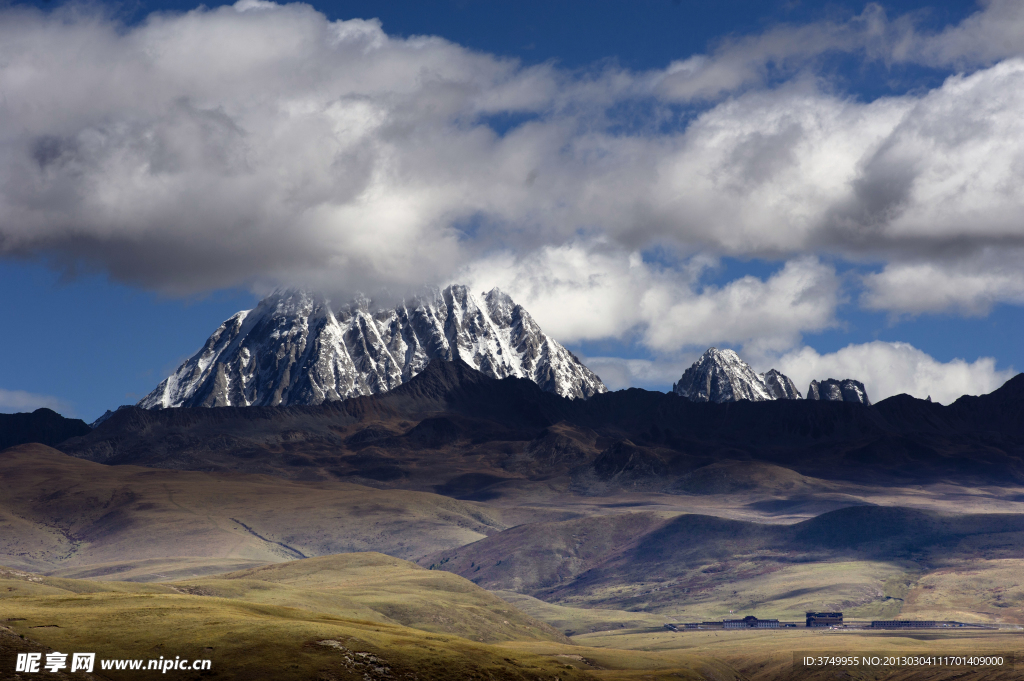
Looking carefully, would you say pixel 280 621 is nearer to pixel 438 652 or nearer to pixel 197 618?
pixel 197 618

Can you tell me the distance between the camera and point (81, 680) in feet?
499

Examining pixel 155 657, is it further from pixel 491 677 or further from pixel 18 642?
pixel 491 677

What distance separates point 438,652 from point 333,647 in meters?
20.7

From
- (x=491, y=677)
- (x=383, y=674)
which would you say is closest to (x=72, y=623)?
(x=383, y=674)

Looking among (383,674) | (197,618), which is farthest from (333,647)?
(197,618)

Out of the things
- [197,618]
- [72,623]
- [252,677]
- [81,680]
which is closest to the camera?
[81,680]

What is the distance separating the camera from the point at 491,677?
194500mm

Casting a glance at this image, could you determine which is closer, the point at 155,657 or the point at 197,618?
the point at 155,657

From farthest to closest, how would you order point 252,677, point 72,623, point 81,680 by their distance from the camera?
point 72,623 → point 252,677 → point 81,680

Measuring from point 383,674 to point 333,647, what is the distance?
1096cm

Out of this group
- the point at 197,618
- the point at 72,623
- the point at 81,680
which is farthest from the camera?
the point at 197,618

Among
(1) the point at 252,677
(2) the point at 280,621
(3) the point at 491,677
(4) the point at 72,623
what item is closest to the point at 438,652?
(3) the point at 491,677

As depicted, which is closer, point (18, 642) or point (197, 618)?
point (18, 642)

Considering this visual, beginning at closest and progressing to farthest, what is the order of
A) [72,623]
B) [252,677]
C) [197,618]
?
[252,677] < [72,623] < [197,618]
